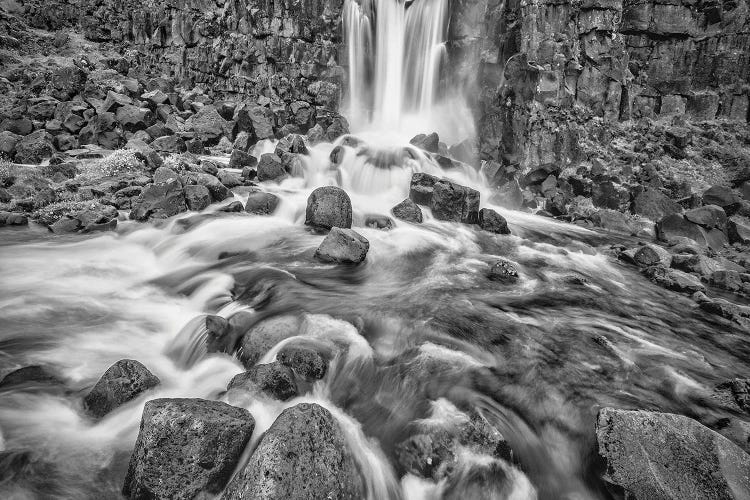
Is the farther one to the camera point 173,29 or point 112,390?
point 173,29

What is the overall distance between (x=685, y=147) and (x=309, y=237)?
1950cm

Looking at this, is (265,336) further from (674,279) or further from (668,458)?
(674,279)

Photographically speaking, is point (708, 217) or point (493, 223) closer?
point (493, 223)

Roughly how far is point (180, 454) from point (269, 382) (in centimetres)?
130

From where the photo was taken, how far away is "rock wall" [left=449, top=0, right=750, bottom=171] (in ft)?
58.4

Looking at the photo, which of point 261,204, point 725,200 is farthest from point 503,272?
point 725,200

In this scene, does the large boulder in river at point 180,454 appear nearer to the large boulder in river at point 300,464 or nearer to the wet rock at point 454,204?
the large boulder in river at point 300,464

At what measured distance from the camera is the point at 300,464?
311 centimetres

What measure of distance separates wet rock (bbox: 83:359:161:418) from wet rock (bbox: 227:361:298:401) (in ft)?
3.17

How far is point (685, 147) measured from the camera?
19484 mm

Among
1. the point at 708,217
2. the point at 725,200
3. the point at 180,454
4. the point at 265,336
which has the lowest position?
the point at 265,336

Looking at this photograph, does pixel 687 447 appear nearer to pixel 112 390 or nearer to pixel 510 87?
pixel 112 390

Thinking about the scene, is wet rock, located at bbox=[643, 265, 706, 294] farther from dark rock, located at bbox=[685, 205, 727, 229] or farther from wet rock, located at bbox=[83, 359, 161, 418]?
wet rock, located at bbox=[83, 359, 161, 418]

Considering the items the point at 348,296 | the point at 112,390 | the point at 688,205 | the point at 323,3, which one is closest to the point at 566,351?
the point at 348,296
